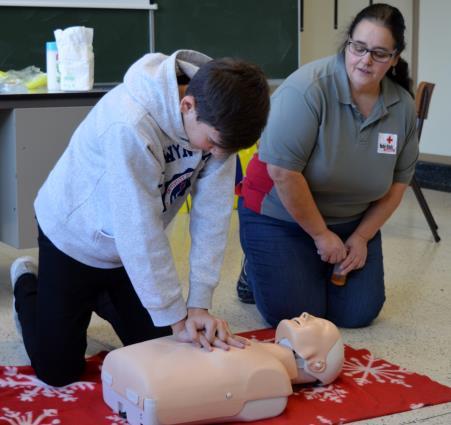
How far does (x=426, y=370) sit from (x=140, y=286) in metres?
0.81

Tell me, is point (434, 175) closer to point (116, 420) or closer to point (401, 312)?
point (401, 312)

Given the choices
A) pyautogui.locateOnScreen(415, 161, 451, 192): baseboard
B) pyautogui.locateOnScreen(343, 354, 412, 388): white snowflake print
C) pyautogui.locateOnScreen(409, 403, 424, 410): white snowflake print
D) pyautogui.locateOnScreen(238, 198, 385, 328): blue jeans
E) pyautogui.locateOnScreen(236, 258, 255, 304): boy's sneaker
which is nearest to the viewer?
pyautogui.locateOnScreen(409, 403, 424, 410): white snowflake print

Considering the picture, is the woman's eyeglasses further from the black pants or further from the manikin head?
the black pants

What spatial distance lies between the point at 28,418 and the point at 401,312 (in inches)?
48.8

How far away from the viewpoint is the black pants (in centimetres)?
180

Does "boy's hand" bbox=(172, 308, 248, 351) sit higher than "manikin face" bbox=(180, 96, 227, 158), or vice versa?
"manikin face" bbox=(180, 96, 227, 158)

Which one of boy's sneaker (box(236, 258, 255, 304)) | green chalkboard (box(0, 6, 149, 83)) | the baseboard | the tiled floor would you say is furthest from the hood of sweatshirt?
the baseboard

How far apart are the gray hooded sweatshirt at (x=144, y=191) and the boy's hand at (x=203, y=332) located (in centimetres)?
3

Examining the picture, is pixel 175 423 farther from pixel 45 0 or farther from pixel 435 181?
pixel 435 181

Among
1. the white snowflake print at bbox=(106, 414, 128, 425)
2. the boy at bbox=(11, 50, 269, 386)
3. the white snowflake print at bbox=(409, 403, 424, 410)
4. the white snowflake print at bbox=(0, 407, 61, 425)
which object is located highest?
the boy at bbox=(11, 50, 269, 386)

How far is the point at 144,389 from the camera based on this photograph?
1.54 m

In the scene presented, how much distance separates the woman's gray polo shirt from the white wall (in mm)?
2872

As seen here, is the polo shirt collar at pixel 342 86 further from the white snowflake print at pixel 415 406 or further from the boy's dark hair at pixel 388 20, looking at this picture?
the white snowflake print at pixel 415 406

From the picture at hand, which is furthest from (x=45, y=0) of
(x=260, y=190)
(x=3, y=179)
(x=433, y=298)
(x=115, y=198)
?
(x=115, y=198)
